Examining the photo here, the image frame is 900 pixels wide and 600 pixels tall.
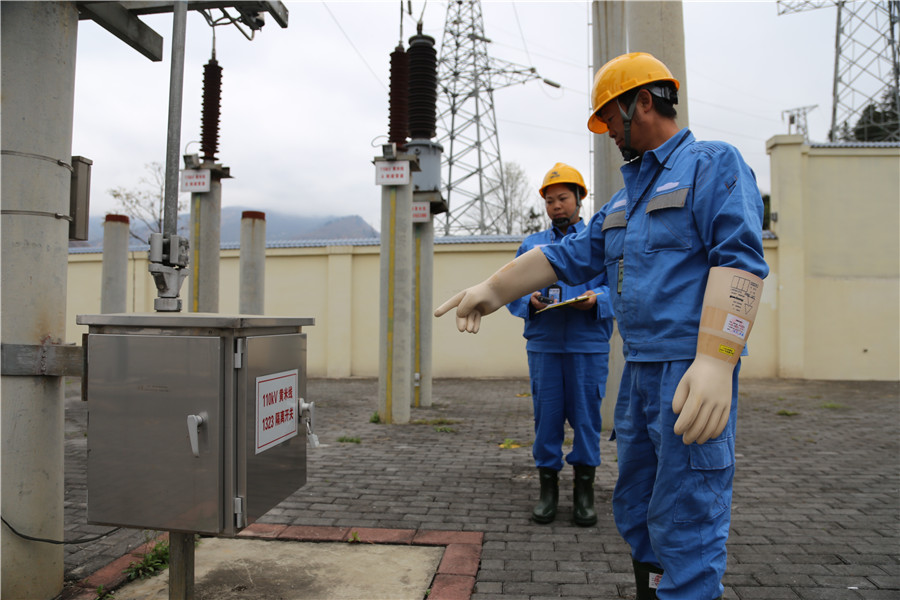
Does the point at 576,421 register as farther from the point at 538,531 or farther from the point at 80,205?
the point at 80,205

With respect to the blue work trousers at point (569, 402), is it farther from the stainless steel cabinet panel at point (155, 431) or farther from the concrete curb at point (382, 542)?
the stainless steel cabinet panel at point (155, 431)

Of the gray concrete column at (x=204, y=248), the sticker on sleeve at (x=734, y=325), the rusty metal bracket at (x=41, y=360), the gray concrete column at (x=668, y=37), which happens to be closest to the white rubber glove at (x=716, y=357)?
the sticker on sleeve at (x=734, y=325)

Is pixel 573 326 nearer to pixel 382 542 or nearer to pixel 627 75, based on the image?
pixel 382 542

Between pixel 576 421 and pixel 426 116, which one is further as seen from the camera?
pixel 426 116

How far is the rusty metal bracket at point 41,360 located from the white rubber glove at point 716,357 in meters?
2.41

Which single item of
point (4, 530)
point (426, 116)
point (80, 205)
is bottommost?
point (4, 530)

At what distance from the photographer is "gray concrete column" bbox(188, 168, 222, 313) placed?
8195 mm

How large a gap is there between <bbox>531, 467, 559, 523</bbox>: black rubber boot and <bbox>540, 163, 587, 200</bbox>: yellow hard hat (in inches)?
69.5

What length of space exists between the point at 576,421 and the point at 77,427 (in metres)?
6.07

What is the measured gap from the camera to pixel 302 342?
8.82ft

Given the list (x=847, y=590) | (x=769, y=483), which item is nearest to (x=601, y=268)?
(x=847, y=590)

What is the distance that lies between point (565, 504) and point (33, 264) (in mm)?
3369

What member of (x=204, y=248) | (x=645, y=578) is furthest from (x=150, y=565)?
(x=204, y=248)

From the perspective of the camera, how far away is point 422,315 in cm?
889
